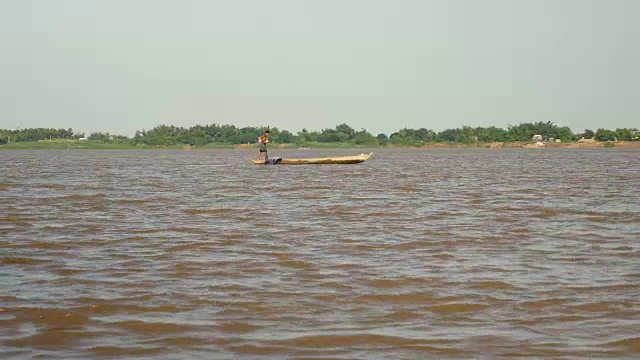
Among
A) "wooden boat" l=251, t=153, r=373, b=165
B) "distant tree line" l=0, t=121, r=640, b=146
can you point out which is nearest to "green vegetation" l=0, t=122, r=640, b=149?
"distant tree line" l=0, t=121, r=640, b=146

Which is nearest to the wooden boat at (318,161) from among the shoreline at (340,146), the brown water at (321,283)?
the brown water at (321,283)

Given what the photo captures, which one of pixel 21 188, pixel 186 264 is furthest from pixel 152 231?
pixel 21 188

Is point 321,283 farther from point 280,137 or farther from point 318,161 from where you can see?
point 280,137

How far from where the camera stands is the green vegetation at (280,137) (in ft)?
509

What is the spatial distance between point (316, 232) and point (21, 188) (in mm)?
16037

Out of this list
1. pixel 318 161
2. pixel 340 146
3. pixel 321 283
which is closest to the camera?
pixel 321 283

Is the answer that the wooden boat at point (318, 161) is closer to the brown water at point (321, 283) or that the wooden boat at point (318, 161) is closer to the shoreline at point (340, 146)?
the brown water at point (321, 283)

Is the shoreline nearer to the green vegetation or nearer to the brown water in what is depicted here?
the green vegetation

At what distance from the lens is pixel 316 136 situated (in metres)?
164

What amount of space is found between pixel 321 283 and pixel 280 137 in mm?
152687

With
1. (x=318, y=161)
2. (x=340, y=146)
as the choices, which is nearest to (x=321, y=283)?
(x=318, y=161)

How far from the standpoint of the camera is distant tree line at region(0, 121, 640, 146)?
156000mm

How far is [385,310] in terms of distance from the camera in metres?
7.97

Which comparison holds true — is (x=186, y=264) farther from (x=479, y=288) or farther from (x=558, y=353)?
(x=558, y=353)
